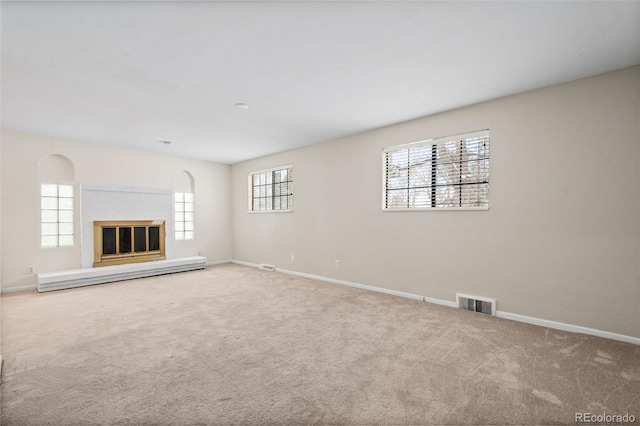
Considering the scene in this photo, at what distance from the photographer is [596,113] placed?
292cm

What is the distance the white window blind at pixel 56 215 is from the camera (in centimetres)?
518

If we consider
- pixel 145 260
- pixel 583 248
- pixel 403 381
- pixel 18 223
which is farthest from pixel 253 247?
pixel 583 248

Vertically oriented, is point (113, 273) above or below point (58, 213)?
below

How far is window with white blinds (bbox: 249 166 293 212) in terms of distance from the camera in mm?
6387

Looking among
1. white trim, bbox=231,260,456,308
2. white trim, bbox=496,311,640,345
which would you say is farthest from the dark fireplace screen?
white trim, bbox=496,311,640,345

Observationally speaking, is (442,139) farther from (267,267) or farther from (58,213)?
(58,213)

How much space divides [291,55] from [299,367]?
104 inches

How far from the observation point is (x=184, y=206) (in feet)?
23.3

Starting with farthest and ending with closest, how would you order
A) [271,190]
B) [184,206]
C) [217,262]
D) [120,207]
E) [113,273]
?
[217,262]
[184,206]
[271,190]
[120,207]
[113,273]

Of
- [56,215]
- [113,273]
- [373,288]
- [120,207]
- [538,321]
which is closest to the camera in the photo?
[538,321]

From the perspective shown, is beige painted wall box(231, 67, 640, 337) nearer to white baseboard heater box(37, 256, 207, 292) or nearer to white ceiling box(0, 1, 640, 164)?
white ceiling box(0, 1, 640, 164)

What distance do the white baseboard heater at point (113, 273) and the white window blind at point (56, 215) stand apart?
61 cm

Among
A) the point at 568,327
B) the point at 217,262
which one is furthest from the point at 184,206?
the point at 568,327

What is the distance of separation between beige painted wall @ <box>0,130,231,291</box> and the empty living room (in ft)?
0.12
